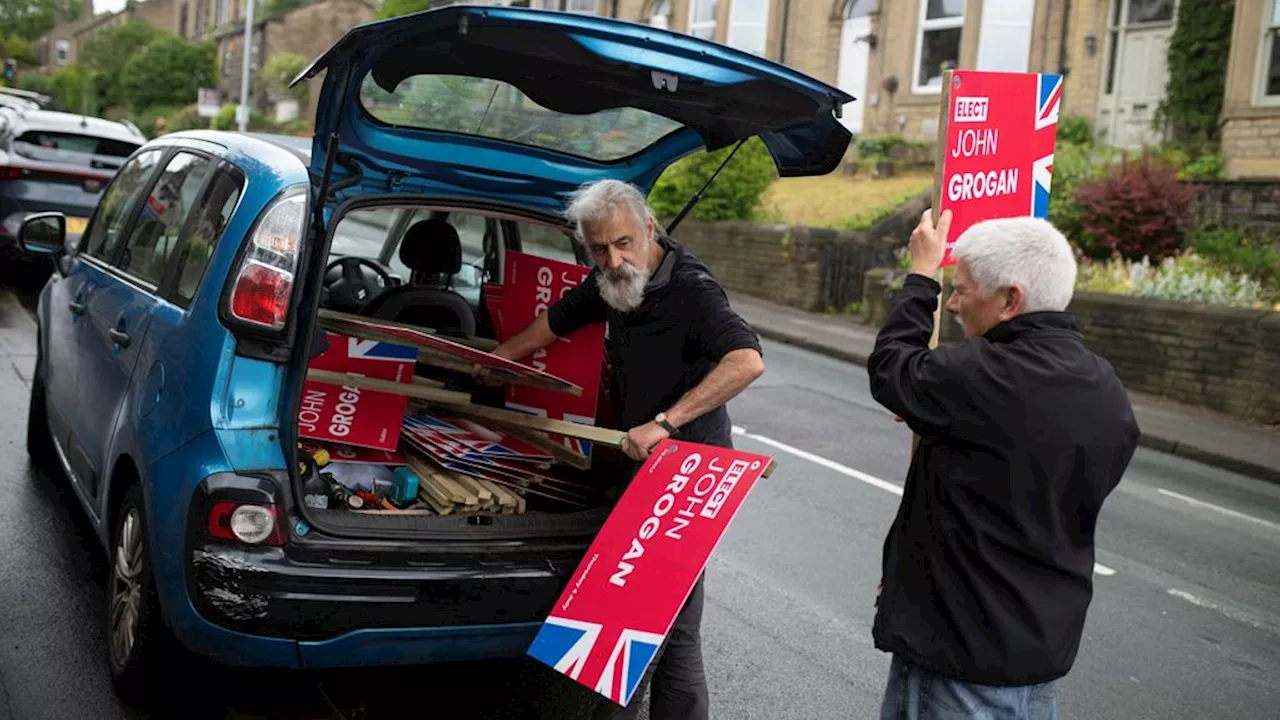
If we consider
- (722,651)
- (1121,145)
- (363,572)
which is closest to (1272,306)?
(1121,145)

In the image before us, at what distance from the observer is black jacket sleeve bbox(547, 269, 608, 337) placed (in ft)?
14.2

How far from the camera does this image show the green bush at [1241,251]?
559 inches

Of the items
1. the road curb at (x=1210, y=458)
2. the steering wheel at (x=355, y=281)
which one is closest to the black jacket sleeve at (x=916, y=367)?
the steering wheel at (x=355, y=281)

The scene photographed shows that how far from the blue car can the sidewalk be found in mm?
6193

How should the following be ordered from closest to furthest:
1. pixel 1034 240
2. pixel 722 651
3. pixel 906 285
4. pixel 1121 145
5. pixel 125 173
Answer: pixel 1034 240 → pixel 906 285 → pixel 722 651 → pixel 125 173 → pixel 1121 145

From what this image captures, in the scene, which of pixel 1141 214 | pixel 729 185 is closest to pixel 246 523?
pixel 1141 214

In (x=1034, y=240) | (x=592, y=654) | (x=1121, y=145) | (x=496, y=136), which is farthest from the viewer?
(x=1121, y=145)

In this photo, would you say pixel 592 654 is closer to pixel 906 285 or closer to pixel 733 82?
pixel 906 285

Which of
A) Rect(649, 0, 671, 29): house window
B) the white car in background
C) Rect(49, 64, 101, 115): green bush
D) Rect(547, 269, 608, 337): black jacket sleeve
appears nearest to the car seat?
Rect(547, 269, 608, 337): black jacket sleeve

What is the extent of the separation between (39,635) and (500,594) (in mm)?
2003

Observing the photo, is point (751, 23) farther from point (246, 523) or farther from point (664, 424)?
point (246, 523)

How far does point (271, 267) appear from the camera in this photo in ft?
12.4

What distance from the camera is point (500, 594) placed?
371 cm

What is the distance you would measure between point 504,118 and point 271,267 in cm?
96
